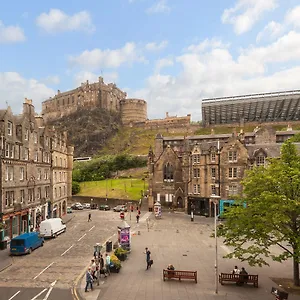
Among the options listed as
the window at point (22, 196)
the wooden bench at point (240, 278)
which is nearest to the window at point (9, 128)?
the window at point (22, 196)

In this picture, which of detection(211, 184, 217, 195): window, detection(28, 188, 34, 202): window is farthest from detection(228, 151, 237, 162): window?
detection(28, 188, 34, 202): window

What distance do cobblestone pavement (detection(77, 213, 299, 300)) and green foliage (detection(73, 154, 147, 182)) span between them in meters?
64.7

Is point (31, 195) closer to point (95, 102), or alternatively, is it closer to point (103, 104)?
point (95, 102)

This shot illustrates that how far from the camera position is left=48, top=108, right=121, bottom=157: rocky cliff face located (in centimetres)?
14750

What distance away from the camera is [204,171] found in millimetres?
55656

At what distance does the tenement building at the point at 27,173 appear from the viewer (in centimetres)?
3547

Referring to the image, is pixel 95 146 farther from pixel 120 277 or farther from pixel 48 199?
pixel 120 277

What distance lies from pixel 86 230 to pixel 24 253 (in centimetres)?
1388

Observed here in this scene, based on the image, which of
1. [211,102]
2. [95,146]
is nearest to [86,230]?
[211,102]

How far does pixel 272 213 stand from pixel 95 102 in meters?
155

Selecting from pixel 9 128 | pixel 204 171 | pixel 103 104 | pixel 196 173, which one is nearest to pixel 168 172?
pixel 196 173

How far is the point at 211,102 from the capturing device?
127 metres

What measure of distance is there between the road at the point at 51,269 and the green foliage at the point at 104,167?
60.6m

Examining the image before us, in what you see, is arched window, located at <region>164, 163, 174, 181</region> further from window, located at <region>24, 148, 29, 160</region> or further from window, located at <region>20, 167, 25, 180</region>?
window, located at <region>20, 167, 25, 180</region>
